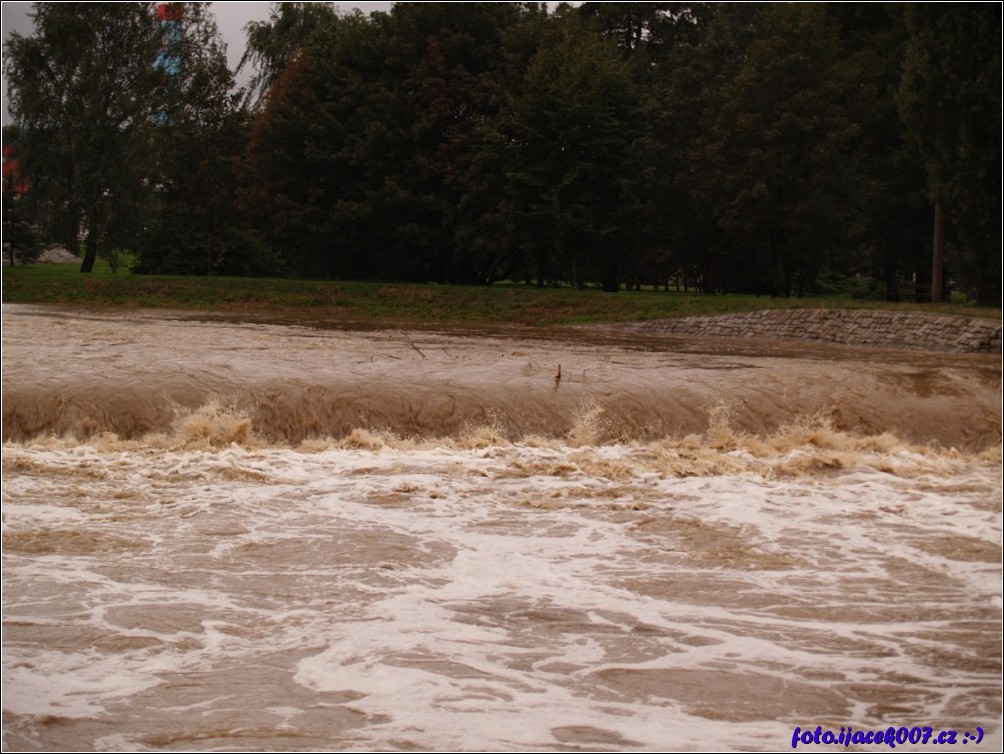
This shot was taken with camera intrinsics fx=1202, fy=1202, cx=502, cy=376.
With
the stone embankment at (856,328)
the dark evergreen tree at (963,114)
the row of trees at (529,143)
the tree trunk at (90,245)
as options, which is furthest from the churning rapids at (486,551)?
the tree trunk at (90,245)

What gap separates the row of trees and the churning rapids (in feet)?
47.4

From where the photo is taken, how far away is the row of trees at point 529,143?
102 feet

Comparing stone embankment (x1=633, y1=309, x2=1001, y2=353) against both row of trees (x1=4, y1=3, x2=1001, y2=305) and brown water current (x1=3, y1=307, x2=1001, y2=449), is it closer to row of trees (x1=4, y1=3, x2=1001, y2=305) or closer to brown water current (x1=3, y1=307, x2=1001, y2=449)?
row of trees (x1=4, y1=3, x2=1001, y2=305)

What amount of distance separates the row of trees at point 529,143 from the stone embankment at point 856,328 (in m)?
4.10

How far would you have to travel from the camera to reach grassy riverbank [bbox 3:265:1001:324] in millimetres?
30938

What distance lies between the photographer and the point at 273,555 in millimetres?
9555

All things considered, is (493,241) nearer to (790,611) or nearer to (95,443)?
(95,443)

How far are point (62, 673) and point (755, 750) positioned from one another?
157 inches

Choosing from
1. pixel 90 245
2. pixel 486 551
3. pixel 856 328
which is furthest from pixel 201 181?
pixel 486 551

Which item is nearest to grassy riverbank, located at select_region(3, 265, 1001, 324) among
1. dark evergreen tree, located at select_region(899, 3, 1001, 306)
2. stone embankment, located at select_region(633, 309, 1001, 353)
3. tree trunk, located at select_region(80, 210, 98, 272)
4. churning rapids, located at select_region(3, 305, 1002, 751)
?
stone embankment, located at select_region(633, 309, 1001, 353)

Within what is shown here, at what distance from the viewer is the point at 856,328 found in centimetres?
2658

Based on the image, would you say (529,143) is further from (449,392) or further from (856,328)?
(449,392)

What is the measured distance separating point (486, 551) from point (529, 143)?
2631 centimetres

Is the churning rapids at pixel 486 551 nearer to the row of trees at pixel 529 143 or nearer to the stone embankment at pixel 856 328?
the stone embankment at pixel 856 328
